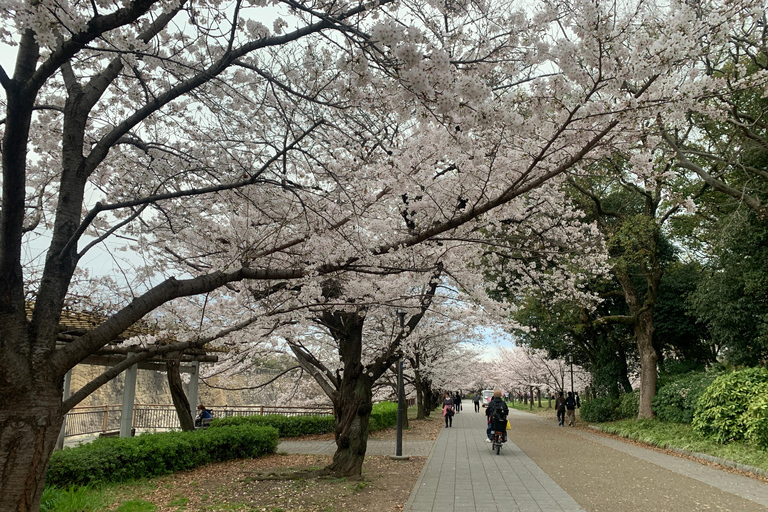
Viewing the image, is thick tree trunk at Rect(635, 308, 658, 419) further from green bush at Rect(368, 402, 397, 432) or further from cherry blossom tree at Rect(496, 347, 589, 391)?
cherry blossom tree at Rect(496, 347, 589, 391)

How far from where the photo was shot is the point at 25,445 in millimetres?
2943

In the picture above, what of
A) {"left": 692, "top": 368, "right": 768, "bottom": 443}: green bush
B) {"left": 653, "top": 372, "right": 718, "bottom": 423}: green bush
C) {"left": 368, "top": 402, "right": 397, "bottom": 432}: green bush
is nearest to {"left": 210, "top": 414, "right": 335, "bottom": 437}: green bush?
{"left": 368, "top": 402, "right": 397, "bottom": 432}: green bush

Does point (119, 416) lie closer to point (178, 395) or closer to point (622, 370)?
point (178, 395)

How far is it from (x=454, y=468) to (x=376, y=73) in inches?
337

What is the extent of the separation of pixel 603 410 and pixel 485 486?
16157 millimetres

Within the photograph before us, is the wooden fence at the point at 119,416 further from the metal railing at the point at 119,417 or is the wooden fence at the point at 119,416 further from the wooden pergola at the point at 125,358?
the wooden pergola at the point at 125,358

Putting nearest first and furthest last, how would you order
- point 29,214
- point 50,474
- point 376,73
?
point 376,73
point 29,214
point 50,474

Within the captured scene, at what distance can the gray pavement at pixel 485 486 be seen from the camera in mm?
6531

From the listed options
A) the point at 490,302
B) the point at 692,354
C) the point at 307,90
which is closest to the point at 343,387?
the point at 490,302

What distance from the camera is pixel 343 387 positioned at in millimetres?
8672

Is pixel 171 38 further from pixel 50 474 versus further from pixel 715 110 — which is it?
pixel 50 474

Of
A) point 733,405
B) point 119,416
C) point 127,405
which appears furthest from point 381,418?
point 733,405

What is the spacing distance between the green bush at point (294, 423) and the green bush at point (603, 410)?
12.1 metres

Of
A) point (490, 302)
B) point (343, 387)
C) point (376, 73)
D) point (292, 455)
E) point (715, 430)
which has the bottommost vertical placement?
point (292, 455)
